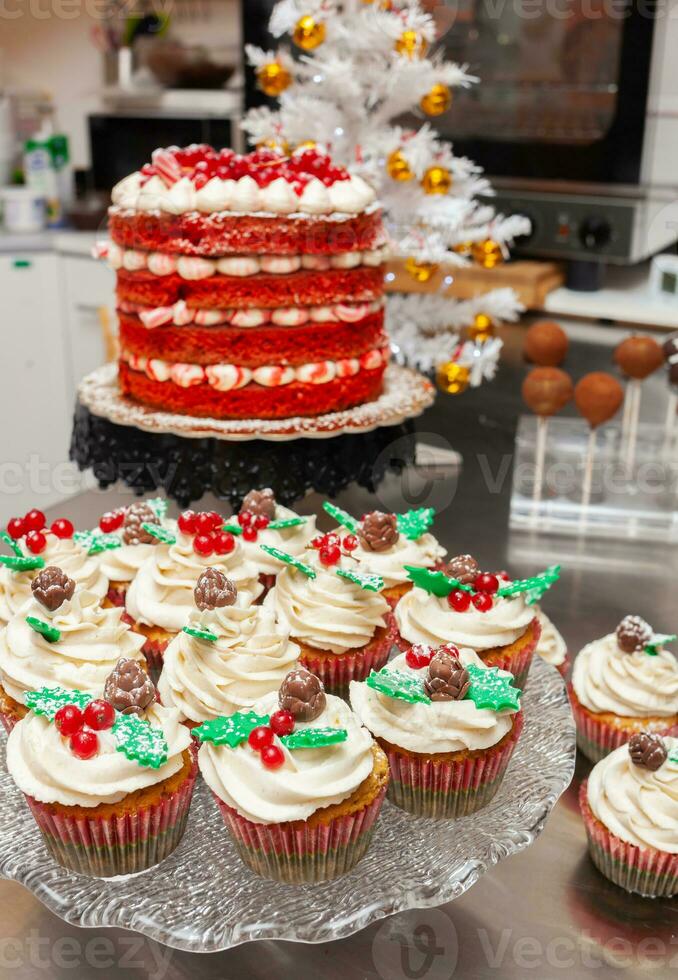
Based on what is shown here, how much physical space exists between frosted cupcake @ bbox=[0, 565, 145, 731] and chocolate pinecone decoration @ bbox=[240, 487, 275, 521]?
32cm

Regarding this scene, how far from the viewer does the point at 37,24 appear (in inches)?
169

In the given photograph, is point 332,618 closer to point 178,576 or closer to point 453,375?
point 178,576

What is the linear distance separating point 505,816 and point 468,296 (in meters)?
2.06

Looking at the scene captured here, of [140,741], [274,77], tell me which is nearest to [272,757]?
[140,741]

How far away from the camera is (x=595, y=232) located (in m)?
2.80

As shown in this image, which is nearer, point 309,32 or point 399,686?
point 399,686

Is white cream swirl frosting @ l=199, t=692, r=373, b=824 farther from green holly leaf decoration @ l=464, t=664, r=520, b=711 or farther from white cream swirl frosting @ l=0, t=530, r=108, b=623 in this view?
white cream swirl frosting @ l=0, t=530, r=108, b=623

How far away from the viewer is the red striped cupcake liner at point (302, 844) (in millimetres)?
1065

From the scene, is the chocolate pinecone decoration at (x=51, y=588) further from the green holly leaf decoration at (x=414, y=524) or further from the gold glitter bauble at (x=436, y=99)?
the gold glitter bauble at (x=436, y=99)

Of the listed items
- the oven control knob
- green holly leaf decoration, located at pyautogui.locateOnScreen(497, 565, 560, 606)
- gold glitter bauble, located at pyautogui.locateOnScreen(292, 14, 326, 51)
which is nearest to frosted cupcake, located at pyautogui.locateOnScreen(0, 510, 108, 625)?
green holly leaf decoration, located at pyautogui.locateOnScreen(497, 565, 560, 606)

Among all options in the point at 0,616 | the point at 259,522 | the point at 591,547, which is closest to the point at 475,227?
the point at 591,547

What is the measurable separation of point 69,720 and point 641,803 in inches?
25.6

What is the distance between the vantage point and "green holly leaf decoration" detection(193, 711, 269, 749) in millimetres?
1065

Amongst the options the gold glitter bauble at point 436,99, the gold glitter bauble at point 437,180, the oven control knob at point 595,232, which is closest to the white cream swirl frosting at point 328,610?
the gold glitter bauble at point 437,180
